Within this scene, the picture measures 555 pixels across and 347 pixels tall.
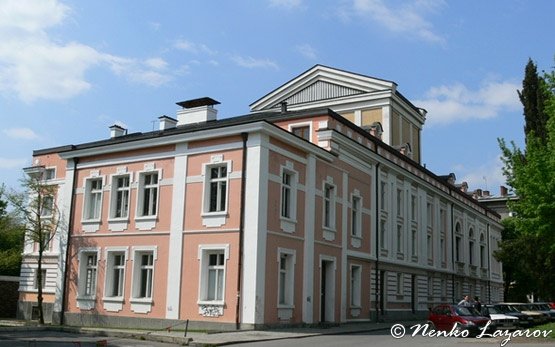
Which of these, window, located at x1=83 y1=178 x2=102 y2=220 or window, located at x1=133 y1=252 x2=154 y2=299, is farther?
window, located at x1=83 y1=178 x2=102 y2=220

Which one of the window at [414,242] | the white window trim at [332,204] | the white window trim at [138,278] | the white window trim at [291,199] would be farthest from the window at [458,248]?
the white window trim at [138,278]

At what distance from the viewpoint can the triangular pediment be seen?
149 ft

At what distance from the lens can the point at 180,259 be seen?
2788 centimetres

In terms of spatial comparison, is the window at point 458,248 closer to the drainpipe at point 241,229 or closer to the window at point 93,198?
the drainpipe at point 241,229

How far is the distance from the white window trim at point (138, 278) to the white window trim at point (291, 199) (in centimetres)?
641

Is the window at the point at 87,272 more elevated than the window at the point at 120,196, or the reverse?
the window at the point at 120,196

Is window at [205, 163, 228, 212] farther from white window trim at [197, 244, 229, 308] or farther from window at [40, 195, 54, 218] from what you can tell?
window at [40, 195, 54, 218]

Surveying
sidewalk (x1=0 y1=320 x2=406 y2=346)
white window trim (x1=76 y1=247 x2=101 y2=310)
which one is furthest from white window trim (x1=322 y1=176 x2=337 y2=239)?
white window trim (x1=76 y1=247 x2=101 y2=310)

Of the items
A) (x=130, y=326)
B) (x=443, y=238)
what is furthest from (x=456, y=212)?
(x=130, y=326)

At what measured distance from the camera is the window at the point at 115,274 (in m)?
30.5

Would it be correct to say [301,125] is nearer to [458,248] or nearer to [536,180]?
[536,180]

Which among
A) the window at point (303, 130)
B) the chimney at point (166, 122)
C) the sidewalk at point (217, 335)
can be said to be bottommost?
the sidewalk at point (217, 335)

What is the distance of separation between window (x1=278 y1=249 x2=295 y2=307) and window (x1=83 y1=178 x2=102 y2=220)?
36.1 ft

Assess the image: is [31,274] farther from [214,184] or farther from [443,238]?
[443,238]
